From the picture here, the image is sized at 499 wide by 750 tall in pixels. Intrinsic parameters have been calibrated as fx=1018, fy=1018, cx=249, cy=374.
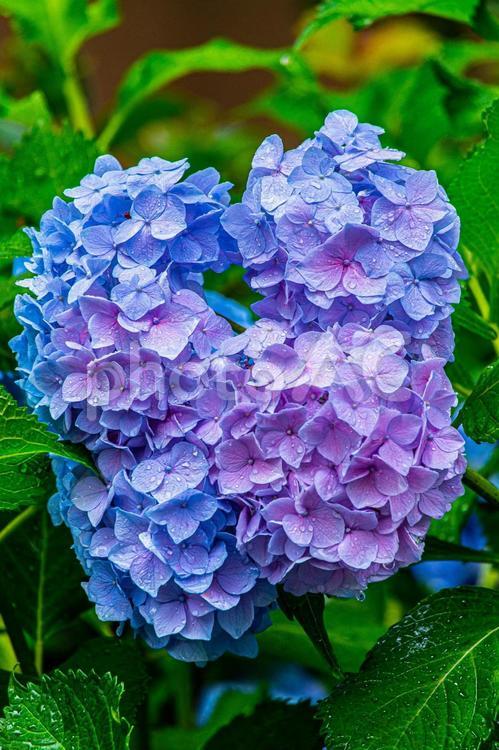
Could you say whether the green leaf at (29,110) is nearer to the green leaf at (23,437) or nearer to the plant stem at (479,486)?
the green leaf at (23,437)

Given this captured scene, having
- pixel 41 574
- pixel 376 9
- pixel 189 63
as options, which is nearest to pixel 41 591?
pixel 41 574

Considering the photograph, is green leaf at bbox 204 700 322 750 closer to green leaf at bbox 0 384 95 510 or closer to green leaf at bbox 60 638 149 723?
green leaf at bbox 60 638 149 723

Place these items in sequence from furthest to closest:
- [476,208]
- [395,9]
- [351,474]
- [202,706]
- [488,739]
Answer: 1. [202,706]
2. [395,9]
3. [476,208]
4. [488,739]
5. [351,474]

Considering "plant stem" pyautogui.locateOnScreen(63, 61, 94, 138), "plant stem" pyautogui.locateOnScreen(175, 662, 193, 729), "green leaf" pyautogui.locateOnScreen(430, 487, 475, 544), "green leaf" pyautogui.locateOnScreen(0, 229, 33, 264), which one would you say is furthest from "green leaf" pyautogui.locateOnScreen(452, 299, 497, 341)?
"plant stem" pyautogui.locateOnScreen(63, 61, 94, 138)

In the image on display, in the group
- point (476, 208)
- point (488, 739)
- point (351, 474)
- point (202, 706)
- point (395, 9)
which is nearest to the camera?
point (351, 474)

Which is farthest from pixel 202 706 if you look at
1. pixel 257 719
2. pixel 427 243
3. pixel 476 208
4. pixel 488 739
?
pixel 427 243

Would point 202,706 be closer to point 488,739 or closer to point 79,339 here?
point 488,739

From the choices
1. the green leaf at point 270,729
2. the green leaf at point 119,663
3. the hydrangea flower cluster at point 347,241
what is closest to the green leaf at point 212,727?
the green leaf at point 270,729

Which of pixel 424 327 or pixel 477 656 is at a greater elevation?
pixel 424 327
